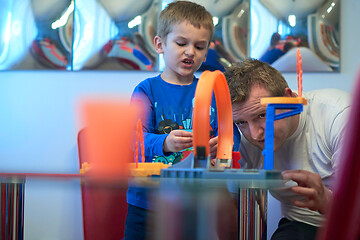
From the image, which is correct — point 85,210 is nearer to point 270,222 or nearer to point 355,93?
point 270,222

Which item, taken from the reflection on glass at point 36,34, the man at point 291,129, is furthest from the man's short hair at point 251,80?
the reflection on glass at point 36,34

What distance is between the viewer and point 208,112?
515mm

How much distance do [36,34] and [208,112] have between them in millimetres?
1401

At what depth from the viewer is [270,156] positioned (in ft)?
2.03

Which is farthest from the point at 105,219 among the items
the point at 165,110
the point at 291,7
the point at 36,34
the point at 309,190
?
the point at 291,7

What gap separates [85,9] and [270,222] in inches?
41.8

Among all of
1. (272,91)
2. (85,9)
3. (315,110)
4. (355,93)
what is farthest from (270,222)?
(355,93)

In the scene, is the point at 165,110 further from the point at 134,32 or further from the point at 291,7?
the point at 291,7

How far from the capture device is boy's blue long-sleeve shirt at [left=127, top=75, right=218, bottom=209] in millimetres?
1060

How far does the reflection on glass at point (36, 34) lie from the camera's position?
173cm

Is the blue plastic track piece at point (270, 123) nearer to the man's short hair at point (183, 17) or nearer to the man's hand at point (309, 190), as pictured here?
the man's hand at point (309, 190)

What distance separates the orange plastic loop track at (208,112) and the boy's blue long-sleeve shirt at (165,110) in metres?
0.33

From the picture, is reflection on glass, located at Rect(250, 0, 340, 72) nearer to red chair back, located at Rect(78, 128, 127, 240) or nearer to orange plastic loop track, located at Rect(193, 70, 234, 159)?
red chair back, located at Rect(78, 128, 127, 240)

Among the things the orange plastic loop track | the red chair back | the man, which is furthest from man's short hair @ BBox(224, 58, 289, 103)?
the red chair back
